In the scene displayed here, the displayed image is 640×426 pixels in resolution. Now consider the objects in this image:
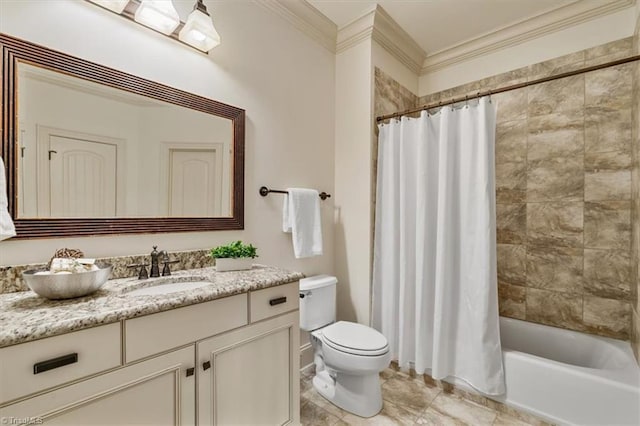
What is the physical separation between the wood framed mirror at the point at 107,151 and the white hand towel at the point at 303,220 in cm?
38

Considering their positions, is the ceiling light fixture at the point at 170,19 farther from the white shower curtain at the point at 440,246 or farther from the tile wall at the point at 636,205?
the tile wall at the point at 636,205

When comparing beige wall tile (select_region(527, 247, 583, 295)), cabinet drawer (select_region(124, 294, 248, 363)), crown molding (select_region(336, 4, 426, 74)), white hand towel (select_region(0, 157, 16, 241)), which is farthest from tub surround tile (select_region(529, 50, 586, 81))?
white hand towel (select_region(0, 157, 16, 241))

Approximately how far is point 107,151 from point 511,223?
108 inches

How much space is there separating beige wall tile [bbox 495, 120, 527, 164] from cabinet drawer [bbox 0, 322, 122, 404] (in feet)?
8.98

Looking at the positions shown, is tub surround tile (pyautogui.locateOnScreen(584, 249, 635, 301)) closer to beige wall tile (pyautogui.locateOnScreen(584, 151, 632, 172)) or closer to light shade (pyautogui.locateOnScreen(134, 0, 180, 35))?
beige wall tile (pyautogui.locateOnScreen(584, 151, 632, 172))

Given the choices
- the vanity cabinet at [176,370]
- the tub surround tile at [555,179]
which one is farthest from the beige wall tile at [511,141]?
the vanity cabinet at [176,370]

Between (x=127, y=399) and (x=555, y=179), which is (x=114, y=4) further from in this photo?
(x=555, y=179)

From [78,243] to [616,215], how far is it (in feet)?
10.1

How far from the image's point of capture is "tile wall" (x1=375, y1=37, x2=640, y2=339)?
77.5 inches

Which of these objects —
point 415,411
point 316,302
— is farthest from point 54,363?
point 415,411

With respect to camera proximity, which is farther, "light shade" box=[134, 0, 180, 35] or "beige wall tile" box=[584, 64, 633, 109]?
"beige wall tile" box=[584, 64, 633, 109]

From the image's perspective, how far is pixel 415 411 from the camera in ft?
5.81

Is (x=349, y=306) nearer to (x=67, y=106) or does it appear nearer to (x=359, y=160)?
(x=359, y=160)

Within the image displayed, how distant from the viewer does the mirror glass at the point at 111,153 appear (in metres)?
1.16
